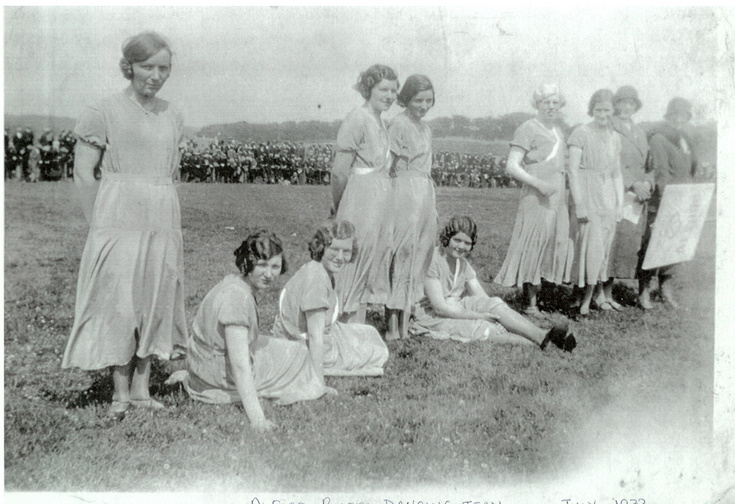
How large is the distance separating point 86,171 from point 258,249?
37.0 inches

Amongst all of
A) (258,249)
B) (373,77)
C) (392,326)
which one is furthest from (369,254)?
(258,249)

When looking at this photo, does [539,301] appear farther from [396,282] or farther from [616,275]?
[396,282]

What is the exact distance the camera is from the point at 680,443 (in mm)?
4578

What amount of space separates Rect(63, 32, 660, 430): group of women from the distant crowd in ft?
0.61

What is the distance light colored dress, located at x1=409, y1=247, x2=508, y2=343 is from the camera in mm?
5081

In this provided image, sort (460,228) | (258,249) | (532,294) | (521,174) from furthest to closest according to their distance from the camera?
(532,294) → (521,174) → (460,228) → (258,249)

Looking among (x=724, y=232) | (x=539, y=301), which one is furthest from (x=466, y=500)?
(x=724, y=232)

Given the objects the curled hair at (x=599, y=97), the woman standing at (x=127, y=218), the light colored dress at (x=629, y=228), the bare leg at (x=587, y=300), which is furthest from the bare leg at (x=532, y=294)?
the woman standing at (x=127, y=218)

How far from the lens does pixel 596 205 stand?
18.0 ft

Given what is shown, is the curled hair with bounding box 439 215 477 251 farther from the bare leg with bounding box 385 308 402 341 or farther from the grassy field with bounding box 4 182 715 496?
the bare leg with bounding box 385 308 402 341

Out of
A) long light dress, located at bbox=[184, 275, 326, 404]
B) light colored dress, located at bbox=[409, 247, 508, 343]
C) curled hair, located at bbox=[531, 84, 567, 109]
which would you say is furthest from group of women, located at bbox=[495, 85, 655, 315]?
long light dress, located at bbox=[184, 275, 326, 404]

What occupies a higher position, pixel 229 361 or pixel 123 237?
pixel 123 237

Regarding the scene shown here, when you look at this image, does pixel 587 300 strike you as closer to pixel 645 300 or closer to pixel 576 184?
pixel 645 300

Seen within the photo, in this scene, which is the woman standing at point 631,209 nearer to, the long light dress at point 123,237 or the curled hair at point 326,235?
the curled hair at point 326,235
